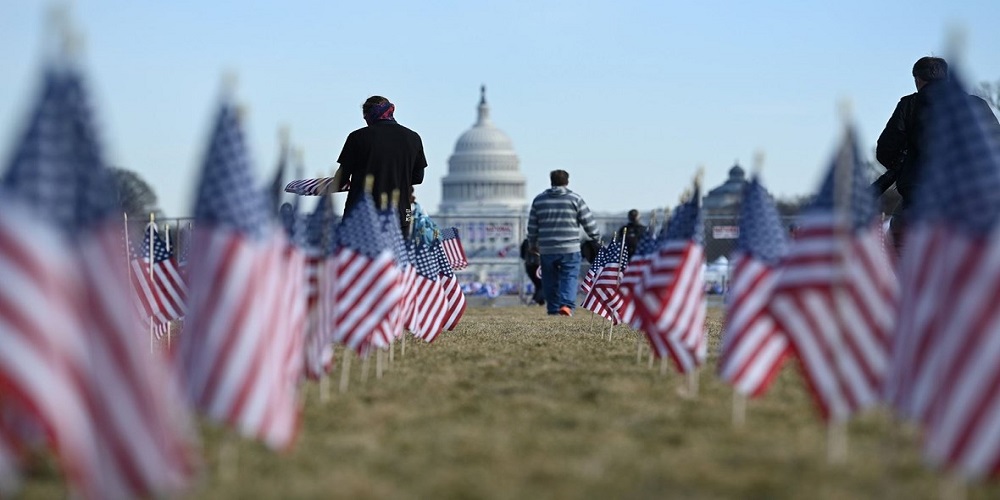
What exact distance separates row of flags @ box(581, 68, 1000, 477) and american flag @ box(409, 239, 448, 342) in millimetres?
7312

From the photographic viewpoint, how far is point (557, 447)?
8.27m

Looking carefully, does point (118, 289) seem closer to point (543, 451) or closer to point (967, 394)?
point (543, 451)

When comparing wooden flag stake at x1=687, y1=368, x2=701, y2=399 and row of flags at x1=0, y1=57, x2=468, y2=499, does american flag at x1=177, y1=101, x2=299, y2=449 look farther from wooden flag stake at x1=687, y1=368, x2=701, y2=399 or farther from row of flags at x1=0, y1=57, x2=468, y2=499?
wooden flag stake at x1=687, y1=368, x2=701, y2=399

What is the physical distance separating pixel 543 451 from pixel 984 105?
5.99 metres

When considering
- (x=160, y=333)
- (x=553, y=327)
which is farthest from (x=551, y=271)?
(x=160, y=333)

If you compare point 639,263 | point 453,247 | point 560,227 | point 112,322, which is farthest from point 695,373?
point 453,247

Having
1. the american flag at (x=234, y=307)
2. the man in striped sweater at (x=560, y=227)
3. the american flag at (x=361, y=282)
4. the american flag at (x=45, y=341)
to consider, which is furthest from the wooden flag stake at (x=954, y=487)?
the man in striped sweater at (x=560, y=227)

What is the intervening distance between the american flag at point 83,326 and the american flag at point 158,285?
29.8ft

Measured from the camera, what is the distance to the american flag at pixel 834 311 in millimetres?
7945

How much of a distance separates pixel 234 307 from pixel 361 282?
5.09 meters

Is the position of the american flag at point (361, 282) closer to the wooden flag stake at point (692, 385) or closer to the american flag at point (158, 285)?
the wooden flag stake at point (692, 385)

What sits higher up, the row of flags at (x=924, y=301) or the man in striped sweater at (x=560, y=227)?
the man in striped sweater at (x=560, y=227)

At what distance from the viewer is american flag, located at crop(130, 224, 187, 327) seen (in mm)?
15852

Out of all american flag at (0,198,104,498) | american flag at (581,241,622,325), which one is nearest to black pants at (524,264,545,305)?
A: american flag at (581,241,622,325)
